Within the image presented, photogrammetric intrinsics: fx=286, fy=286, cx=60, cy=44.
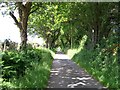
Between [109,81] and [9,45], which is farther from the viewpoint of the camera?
[9,45]

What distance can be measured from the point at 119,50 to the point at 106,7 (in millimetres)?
9595

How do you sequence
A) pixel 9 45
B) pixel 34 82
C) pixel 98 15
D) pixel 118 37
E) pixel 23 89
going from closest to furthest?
pixel 23 89 → pixel 34 82 → pixel 118 37 → pixel 9 45 → pixel 98 15

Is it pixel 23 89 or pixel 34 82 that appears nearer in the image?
pixel 23 89

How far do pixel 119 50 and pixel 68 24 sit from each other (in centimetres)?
1614

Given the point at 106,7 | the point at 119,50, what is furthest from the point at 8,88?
the point at 106,7

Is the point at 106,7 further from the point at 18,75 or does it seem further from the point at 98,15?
the point at 18,75

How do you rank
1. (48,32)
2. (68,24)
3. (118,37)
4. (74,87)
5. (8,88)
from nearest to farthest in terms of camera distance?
1. (8,88)
2. (74,87)
3. (118,37)
4. (68,24)
5. (48,32)

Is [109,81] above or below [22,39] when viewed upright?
below

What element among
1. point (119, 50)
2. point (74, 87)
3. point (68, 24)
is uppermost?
point (68, 24)

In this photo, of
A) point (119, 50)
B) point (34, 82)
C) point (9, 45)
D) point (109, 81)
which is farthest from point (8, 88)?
point (9, 45)

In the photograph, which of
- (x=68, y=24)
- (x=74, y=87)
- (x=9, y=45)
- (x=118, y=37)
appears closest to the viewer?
(x=74, y=87)

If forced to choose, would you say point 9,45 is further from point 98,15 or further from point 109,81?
point 109,81

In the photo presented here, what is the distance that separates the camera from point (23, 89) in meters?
9.76

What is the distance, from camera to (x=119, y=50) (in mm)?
15586
